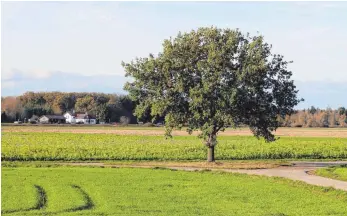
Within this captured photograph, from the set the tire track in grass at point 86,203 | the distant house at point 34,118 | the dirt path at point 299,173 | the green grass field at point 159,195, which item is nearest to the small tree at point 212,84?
the dirt path at point 299,173

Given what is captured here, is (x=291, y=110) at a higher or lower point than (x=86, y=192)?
higher

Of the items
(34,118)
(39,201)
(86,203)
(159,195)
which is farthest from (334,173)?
(34,118)

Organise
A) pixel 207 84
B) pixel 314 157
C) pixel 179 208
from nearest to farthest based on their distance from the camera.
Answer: pixel 179 208 → pixel 207 84 → pixel 314 157

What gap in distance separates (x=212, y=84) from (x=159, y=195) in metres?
19.5

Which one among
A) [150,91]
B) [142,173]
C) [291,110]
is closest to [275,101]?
[291,110]

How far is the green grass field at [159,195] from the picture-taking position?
23.1 metres

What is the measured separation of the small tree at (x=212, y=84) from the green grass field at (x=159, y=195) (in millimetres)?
9164

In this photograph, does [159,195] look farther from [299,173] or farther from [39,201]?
[299,173]

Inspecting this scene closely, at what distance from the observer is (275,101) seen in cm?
4888

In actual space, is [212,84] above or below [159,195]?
above

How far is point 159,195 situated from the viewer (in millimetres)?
27672

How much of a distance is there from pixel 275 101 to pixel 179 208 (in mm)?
26593

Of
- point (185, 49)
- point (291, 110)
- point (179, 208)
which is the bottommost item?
point (179, 208)

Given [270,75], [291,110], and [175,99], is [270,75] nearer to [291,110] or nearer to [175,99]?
[291,110]
